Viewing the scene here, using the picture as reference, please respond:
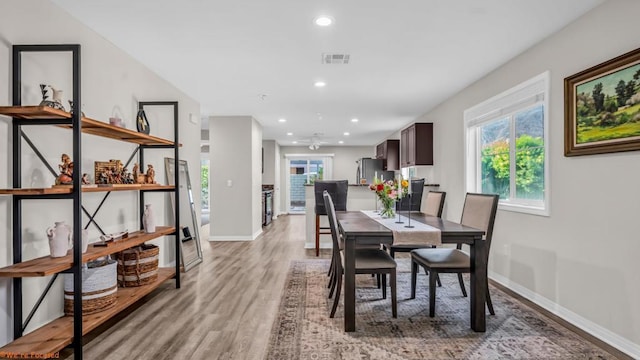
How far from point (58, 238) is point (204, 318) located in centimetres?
123

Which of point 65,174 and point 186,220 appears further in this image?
point 186,220

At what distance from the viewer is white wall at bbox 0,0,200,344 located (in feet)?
6.88

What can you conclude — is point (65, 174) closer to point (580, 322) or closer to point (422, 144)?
point (580, 322)

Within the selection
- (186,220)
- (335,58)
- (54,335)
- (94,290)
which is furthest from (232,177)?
(54,335)

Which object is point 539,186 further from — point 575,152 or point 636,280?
point 636,280

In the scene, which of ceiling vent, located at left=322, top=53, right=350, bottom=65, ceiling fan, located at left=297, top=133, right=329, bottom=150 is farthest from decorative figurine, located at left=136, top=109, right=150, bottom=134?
ceiling fan, located at left=297, top=133, right=329, bottom=150

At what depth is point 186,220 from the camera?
4.63 meters

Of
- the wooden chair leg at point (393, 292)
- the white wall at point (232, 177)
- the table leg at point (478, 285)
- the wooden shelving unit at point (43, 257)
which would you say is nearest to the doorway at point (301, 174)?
the white wall at point (232, 177)

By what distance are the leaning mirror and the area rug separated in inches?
69.5

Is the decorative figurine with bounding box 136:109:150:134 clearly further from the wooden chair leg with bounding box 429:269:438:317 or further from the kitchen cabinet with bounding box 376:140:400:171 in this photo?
the kitchen cabinet with bounding box 376:140:400:171

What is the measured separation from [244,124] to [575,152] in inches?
205

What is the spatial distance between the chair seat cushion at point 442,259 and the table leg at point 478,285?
14 cm

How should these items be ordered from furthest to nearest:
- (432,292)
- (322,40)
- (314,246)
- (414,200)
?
(314,246)
(414,200)
(322,40)
(432,292)

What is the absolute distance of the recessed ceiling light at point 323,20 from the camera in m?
2.63
